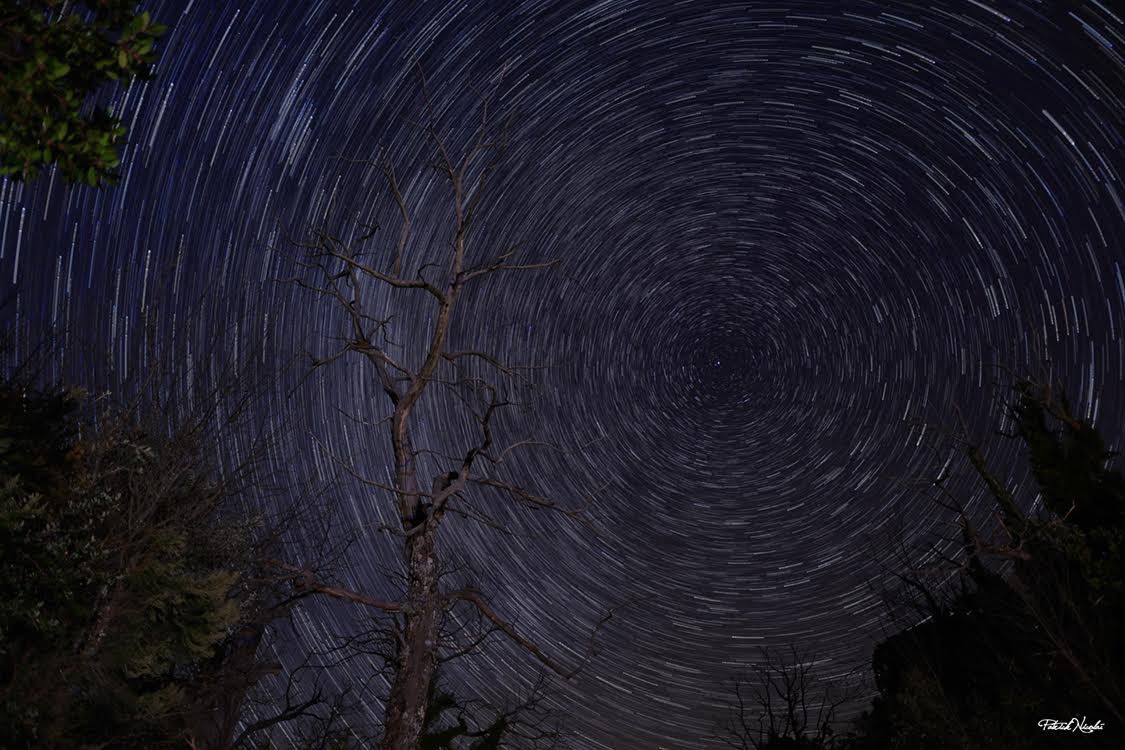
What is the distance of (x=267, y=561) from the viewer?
8047mm

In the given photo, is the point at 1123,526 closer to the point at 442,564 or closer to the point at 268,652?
the point at 442,564

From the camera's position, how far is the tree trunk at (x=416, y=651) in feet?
25.4

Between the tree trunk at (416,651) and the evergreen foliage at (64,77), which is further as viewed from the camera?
the tree trunk at (416,651)

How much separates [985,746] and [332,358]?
16.5 m

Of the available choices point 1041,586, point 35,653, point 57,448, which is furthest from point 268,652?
point 1041,586

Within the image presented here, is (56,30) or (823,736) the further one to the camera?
(823,736)

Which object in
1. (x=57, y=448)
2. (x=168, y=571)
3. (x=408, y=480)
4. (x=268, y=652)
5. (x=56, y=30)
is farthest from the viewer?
(x=268, y=652)

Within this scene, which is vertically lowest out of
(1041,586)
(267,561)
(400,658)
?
(400,658)

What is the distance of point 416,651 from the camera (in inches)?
320

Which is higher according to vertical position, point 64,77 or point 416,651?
point 64,77

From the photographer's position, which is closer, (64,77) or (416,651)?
(64,77)

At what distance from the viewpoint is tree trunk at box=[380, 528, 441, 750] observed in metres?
7.73

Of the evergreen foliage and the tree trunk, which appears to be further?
the tree trunk

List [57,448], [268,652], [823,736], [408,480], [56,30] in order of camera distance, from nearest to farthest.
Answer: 1. [56,30]
2. [408,480]
3. [57,448]
4. [268,652]
5. [823,736]
